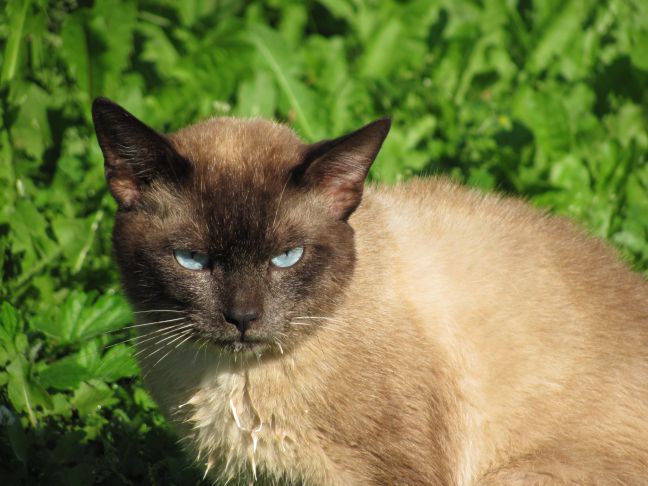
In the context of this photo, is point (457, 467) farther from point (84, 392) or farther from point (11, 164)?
point (11, 164)

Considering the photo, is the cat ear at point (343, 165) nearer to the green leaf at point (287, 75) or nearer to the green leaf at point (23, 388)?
the green leaf at point (23, 388)

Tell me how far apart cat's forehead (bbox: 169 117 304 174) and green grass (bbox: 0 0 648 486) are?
1134 millimetres

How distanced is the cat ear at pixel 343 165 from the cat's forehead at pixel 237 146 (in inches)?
3.5

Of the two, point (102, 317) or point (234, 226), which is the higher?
point (234, 226)

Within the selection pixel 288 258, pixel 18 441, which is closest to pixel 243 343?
pixel 288 258

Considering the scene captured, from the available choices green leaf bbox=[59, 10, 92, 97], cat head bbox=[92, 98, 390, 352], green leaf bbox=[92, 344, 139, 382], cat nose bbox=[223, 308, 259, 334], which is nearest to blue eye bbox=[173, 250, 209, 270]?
cat head bbox=[92, 98, 390, 352]

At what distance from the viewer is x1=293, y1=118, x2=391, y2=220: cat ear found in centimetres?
305

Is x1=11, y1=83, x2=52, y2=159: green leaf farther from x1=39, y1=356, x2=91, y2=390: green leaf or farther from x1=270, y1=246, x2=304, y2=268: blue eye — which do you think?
x1=270, y1=246, x2=304, y2=268: blue eye

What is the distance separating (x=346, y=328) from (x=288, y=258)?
34 centimetres

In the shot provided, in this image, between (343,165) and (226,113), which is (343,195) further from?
(226,113)

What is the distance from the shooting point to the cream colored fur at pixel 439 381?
3191mm

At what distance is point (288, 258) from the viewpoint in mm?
3092

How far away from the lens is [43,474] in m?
3.73

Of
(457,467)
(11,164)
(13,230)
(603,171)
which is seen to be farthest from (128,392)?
(603,171)
